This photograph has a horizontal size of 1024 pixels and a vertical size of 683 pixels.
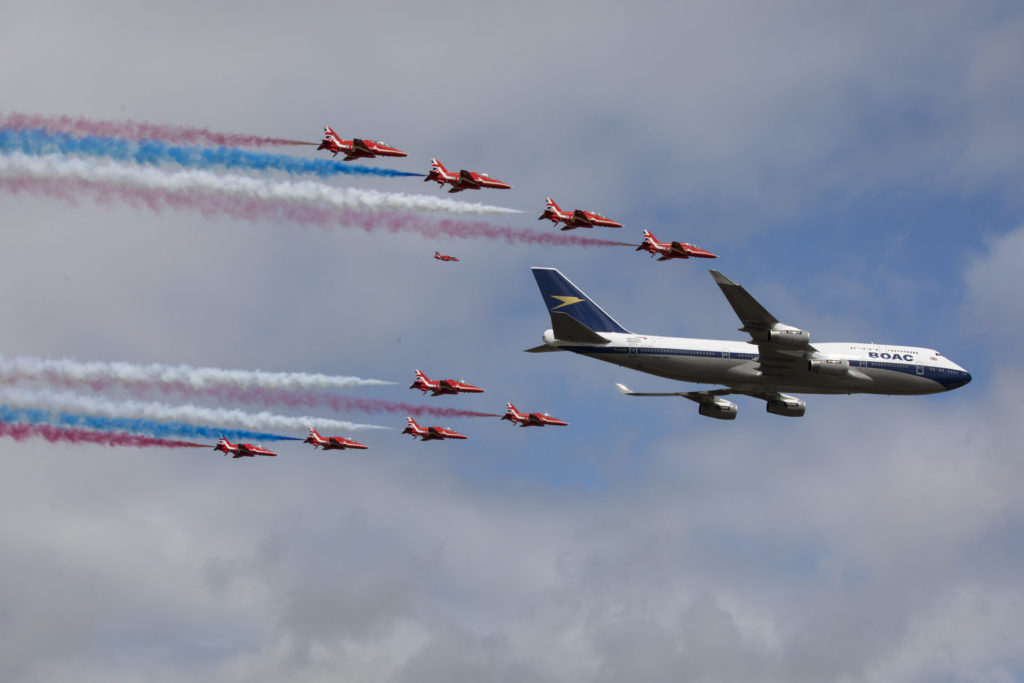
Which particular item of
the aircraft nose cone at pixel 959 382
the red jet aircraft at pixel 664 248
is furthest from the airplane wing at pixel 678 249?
the aircraft nose cone at pixel 959 382

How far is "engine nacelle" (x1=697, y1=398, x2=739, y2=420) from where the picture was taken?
9588 cm

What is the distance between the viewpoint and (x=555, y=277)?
86.7 meters

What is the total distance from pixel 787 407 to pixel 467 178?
37191 millimetres

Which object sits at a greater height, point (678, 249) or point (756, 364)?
point (678, 249)

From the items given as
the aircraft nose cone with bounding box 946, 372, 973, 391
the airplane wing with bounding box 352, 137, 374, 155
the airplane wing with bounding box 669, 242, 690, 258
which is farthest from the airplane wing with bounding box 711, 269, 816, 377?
the airplane wing with bounding box 352, 137, 374, 155

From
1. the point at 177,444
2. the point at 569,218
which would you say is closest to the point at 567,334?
the point at 569,218

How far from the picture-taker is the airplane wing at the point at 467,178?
230 ft

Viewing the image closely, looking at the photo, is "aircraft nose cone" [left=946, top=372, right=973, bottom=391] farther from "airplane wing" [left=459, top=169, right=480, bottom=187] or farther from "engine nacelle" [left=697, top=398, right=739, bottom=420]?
"airplane wing" [left=459, top=169, right=480, bottom=187]

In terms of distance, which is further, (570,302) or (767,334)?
(570,302)

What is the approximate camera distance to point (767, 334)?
80.2m

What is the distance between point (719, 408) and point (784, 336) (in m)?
16.7

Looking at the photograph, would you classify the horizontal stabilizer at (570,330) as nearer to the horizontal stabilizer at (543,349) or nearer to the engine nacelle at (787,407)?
the horizontal stabilizer at (543,349)

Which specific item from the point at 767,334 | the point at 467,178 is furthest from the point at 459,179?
the point at 767,334

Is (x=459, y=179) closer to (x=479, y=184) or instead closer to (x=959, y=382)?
(x=479, y=184)
